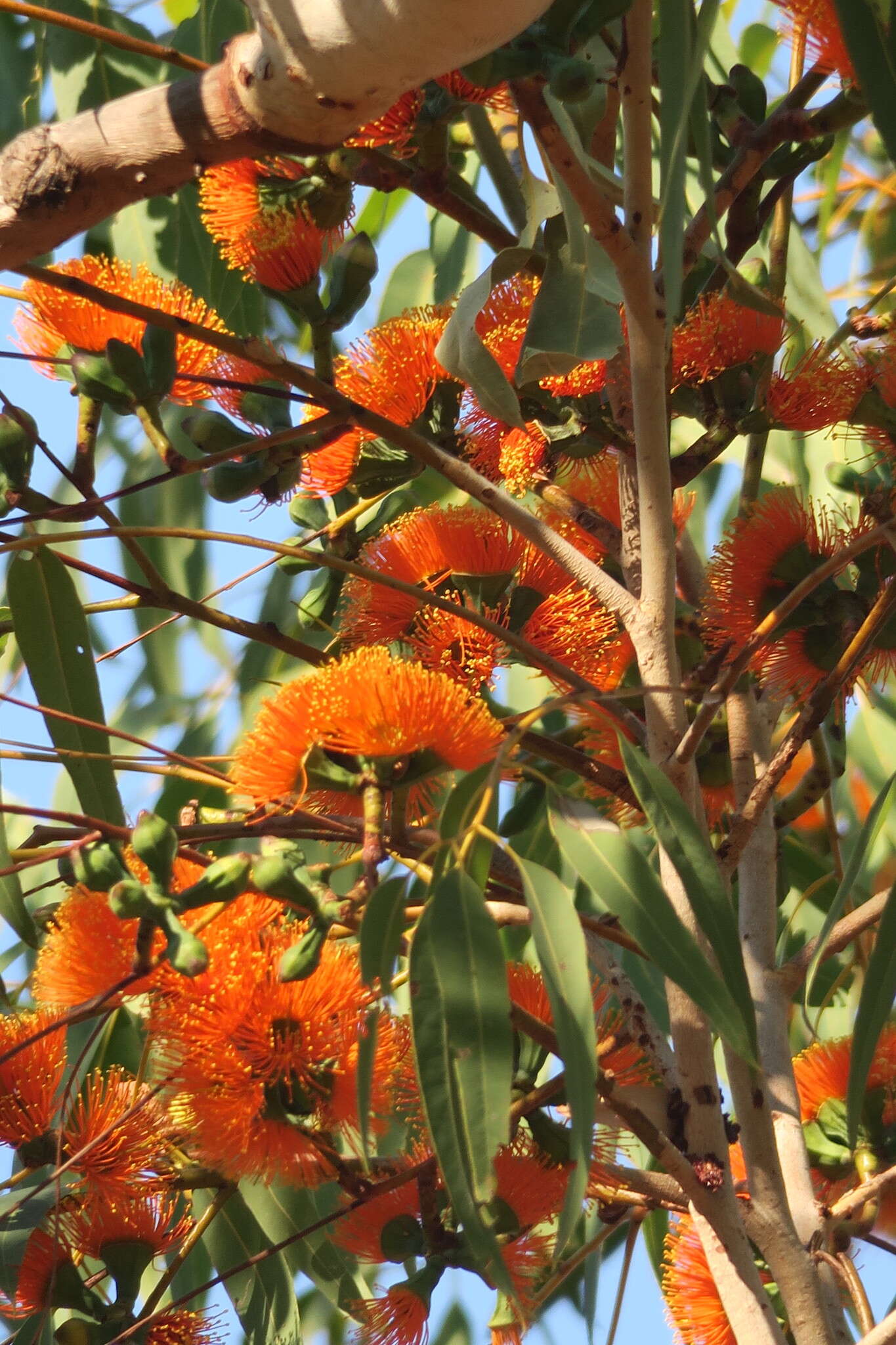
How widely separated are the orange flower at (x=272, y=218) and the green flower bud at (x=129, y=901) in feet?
1.25

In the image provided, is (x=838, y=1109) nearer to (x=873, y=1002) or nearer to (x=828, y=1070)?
(x=828, y=1070)

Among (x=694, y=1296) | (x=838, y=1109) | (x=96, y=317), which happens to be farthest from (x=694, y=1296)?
(x=96, y=317)

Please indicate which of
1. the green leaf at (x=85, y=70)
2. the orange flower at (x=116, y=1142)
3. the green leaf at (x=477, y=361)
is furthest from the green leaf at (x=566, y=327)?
the green leaf at (x=85, y=70)

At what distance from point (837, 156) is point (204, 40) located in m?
0.57

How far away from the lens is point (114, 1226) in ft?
2.90

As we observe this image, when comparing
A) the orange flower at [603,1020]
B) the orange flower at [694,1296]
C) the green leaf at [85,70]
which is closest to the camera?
the orange flower at [603,1020]

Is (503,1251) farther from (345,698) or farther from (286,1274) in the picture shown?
(345,698)

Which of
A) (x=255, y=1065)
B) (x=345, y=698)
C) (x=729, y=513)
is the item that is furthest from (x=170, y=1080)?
(x=729, y=513)

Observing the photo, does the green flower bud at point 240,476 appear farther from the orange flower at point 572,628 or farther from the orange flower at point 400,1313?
the orange flower at point 400,1313

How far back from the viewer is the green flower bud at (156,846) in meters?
0.59

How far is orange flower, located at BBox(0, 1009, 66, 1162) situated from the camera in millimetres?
859

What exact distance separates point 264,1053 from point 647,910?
0.71 feet

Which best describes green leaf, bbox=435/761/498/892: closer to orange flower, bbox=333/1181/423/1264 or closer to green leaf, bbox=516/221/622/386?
green leaf, bbox=516/221/622/386

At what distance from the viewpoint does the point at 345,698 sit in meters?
0.68
